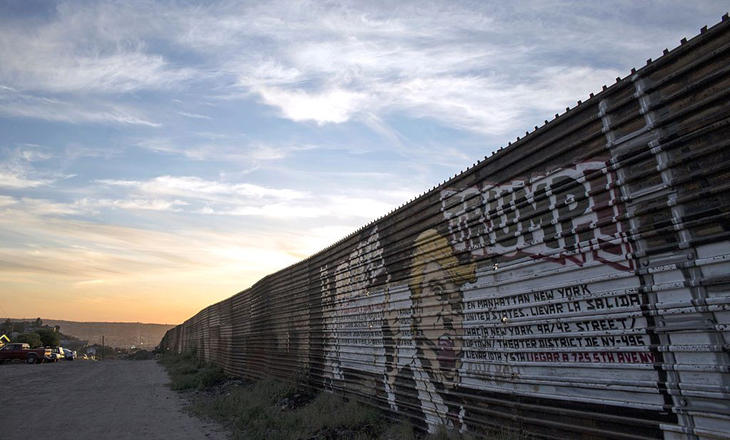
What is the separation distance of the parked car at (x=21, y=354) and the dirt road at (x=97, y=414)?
797 inches

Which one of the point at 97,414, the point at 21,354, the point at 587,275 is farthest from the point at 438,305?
the point at 21,354

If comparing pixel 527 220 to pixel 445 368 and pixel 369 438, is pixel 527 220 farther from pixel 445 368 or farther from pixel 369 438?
pixel 369 438

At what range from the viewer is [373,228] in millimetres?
8102

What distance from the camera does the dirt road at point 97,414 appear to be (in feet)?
27.1

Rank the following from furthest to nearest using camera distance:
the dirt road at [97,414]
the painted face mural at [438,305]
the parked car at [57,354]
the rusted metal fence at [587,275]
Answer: the parked car at [57,354] → the dirt road at [97,414] → the painted face mural at [438,305] → the rusted metal fence at [587,275]

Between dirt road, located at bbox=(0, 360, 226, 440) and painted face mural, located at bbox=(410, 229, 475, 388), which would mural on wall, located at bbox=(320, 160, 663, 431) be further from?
dirt road, located at bbox=(0, 360, 226, 440)

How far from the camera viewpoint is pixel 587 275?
12.6ft

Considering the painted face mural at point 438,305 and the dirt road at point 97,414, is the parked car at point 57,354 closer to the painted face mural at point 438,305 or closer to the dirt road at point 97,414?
the dirt road at point 97,414

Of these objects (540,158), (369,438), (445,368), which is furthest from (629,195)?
(369,438)

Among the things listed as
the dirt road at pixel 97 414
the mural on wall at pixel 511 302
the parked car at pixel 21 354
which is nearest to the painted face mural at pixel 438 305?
the mural on wall at pixel 511 302

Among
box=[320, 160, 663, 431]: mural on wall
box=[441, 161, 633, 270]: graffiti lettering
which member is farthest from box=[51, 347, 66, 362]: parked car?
box=[441, 161, 633, 270]: graffiti lettering

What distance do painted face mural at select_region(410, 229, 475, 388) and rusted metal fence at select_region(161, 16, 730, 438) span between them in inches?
0.9

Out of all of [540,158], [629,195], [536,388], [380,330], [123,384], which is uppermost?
[540,158]

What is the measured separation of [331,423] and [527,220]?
4575 millimetres
